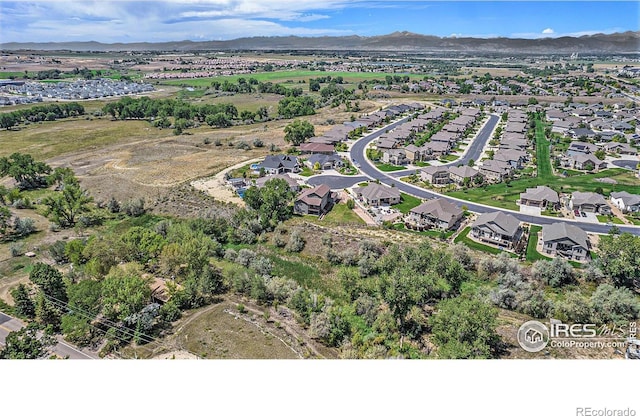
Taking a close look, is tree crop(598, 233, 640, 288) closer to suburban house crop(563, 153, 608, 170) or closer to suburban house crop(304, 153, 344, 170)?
suburban house crop(563, 153, 608, 170)

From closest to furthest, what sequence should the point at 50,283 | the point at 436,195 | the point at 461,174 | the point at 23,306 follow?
the point at 23,306 < the point at 50,283 < the point at 436,195 < the point at 461,174

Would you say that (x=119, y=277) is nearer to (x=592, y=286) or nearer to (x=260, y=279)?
(x=260, y=279)

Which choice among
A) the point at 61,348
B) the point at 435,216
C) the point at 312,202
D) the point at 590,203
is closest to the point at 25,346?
the point at 61,348

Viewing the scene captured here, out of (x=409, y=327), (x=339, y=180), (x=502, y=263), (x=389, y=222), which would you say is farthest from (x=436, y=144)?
(x=409, y=327)

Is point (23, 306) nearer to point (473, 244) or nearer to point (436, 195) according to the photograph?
point (473, 244)

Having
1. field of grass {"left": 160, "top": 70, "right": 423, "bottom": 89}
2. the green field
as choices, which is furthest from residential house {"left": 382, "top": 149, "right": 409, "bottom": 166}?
the green field

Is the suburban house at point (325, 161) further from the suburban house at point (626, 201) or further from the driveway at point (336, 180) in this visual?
the suburban house at point (626, 201)

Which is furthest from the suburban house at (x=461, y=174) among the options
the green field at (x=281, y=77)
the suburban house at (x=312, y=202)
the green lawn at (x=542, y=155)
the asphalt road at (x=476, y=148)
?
the green field at (x=281, y=77)
